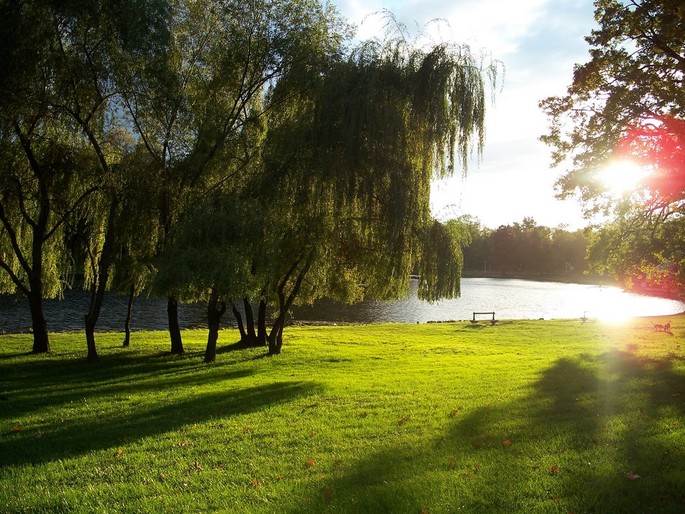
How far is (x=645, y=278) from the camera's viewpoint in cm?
1647

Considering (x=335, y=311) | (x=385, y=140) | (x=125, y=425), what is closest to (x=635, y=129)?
(x=385, y=140)

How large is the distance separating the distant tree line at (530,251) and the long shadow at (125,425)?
11060cm

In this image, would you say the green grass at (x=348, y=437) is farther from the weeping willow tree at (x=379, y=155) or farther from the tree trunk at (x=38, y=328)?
the weeping willow tree at (x=379, y=155)

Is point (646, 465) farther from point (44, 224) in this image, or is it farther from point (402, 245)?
point (44, 224)

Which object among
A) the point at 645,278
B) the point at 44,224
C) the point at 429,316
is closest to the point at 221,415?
the point at 44,224

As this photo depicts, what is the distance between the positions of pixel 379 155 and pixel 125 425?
332 inches

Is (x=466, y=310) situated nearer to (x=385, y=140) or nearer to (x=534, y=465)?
(x=385, y=140)

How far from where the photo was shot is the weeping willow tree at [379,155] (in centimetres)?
Answer: 1333

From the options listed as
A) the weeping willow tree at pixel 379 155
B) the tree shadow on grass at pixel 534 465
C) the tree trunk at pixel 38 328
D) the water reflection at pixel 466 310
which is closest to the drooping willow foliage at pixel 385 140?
the weeping willow tree at pixel 379 155

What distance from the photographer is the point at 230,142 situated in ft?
49.9

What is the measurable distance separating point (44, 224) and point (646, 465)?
16.4 m

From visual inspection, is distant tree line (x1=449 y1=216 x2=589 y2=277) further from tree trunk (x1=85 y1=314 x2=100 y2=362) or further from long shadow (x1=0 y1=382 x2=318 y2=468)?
long shadow (x1=0 y1=382 x2=318 y2=468)

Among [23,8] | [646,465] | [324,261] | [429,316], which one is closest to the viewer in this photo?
[646,465]

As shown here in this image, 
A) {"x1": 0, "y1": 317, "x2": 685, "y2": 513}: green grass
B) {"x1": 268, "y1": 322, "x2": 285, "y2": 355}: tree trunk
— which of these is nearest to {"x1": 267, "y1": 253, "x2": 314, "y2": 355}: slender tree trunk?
{"x1": 268, "y1": 322, "x2": 285, "y2": 355}: tree trunk
